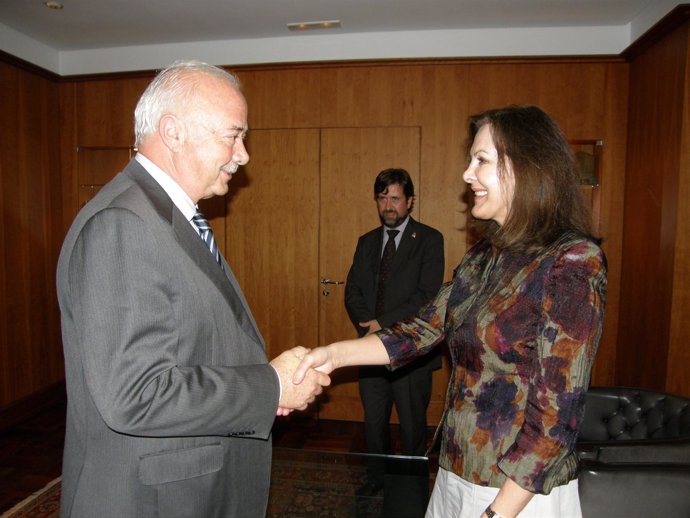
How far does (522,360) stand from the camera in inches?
52.7

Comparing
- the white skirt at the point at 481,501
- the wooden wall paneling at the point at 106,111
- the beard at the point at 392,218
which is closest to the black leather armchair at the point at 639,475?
the white skirt at the point at 481,501

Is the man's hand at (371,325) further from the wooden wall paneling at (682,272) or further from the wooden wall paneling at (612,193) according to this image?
the wooden wall paneling at (612,193)

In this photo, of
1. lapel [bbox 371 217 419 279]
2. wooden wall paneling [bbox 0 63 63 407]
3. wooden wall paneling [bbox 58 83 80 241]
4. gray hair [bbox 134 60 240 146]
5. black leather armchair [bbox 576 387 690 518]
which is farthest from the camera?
wooden wall paneling [bbox 58 83 80 241]

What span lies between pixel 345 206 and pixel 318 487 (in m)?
2.75

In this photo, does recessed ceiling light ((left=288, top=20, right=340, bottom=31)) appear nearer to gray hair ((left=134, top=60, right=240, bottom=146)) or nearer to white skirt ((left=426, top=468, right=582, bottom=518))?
gray hair ((left=134, top=60, right=240, bottom=146))

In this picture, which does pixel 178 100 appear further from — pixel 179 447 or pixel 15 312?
pixel 15 312

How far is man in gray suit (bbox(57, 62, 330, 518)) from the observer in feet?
3.83

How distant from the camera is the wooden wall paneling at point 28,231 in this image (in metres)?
4.52

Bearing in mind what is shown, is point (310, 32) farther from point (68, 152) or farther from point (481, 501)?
point (481, 501)

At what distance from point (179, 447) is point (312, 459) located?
4.69ft

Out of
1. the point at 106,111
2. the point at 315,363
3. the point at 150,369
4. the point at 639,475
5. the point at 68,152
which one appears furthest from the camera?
the point at 68,152

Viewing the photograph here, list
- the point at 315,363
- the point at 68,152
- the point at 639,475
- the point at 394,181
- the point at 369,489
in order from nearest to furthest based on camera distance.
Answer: the point at 315,363, the point at 639,475, the point at 369,489, the point at 394,181, the point at 68,152

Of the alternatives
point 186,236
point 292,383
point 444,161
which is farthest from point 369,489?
point 444,161

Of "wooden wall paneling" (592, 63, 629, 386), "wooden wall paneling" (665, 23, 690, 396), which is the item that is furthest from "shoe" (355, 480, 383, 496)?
"wooden wall paneling" (592, 63, 629, 386)
